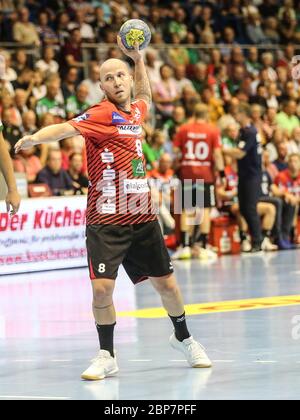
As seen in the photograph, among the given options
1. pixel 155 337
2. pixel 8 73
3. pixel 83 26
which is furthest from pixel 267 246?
pixel 155 337

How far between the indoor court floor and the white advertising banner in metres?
0.47

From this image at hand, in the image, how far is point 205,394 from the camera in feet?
25.1

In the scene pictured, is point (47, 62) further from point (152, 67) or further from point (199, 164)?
point (199, 164)

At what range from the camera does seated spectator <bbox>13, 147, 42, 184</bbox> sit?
18781 mm

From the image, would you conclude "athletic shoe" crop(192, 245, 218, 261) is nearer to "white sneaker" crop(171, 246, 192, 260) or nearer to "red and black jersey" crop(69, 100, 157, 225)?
"white sneaker" crop(171, 246, 192, 260)

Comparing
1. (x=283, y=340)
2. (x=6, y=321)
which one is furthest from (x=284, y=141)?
(x=283, y=340)

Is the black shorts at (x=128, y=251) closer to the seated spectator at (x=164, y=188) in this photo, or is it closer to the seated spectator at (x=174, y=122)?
the seated spectator at (x=164, y=188)

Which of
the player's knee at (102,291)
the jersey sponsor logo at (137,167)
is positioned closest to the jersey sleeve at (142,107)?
the jersey sponsor logo at (137,167)

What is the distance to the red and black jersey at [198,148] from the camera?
19484 millimetres

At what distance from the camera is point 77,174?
1908 centimetres

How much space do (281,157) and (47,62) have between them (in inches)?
188

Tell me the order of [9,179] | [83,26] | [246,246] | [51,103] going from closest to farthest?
[9,179], [246,246], [51,103], [83,26]

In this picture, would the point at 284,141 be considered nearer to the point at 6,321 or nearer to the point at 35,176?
the point at 35,176

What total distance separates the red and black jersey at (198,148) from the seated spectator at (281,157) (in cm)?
332
